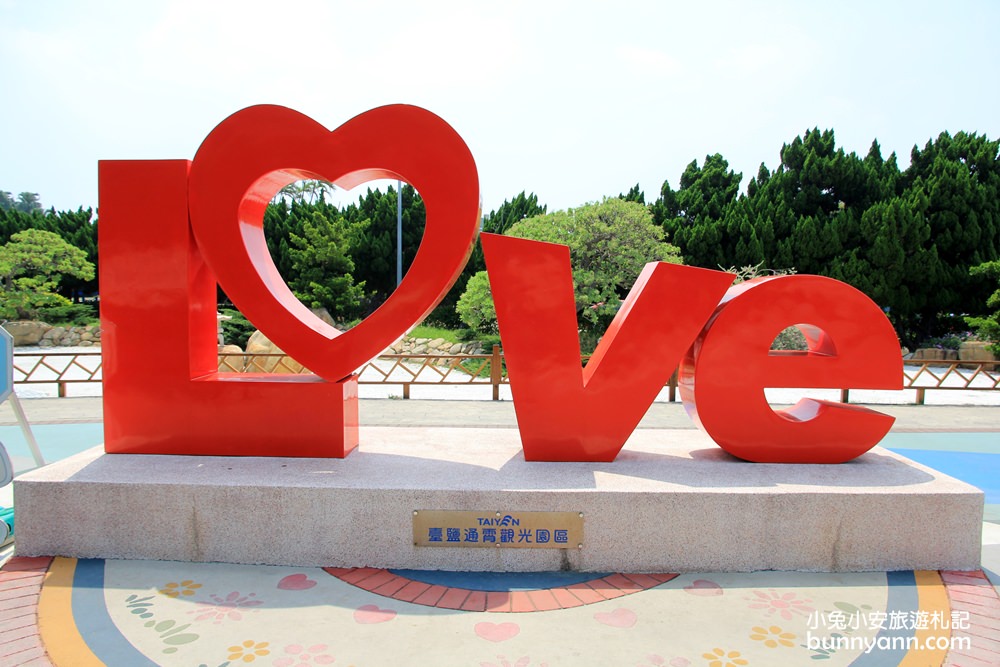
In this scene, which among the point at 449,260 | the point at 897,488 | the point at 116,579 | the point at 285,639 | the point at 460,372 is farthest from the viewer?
the point at 460,372

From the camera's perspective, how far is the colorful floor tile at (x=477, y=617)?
11.7ft

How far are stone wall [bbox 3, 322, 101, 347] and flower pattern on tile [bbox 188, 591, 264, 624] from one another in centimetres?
2427

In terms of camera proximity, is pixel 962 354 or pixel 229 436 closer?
pixel 229 436

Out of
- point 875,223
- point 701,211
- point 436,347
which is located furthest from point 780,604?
point 701,211

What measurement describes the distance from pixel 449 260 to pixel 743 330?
8.19 feet

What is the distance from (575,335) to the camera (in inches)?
210

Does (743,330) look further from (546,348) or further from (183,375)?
(183,375)

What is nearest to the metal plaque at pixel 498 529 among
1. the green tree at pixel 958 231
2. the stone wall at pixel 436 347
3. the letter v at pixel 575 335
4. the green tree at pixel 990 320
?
the letter v at pixel 575 335

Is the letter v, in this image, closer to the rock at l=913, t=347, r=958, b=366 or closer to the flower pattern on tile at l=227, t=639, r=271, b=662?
the flower pattern on tile at l=227, t=639, r=271, b=662

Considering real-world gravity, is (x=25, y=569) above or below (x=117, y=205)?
below

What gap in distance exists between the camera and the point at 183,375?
5.40m

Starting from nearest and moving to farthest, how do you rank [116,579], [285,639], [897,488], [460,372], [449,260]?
[285,639]
[116,579]
[897,488]
[449,260]
[460,372]

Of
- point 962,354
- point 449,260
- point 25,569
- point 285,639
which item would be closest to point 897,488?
point 449,260

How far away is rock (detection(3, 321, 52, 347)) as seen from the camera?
24598 mm
